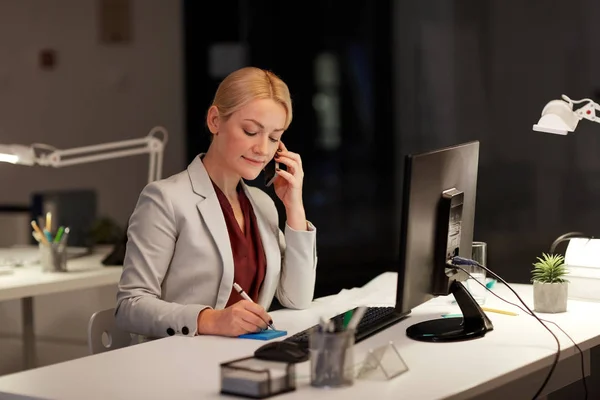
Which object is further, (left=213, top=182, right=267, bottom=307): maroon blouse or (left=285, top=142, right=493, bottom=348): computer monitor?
(left=213, top=182, right=267, bottom=307): maroon blouse

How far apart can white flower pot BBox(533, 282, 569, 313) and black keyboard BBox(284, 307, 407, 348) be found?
0.35 metres

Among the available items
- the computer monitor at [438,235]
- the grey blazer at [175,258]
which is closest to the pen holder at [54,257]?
the grey blazer at [175,258]

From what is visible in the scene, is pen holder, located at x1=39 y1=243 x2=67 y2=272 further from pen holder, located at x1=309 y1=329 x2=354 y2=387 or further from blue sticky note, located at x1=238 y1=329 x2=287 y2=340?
pen holder, located at x1=309 y1=329 x2=354 y2=387

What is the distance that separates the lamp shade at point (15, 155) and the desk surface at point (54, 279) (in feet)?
1.33

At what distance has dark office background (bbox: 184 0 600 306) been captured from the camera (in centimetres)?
529

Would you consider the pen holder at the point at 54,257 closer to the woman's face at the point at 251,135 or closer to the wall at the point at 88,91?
the woman's face at the point at 251,135

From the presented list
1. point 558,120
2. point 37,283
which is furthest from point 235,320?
point 37,283

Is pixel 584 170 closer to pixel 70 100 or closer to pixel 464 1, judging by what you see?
pixel 464 1

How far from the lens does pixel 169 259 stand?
2.50m

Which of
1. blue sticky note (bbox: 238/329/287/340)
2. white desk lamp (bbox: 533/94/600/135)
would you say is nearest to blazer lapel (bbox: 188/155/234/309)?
blue sticky note (bbox: 238/329/287/340)

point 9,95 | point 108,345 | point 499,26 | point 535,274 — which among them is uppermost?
point 499,26

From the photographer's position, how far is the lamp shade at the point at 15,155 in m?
3.38

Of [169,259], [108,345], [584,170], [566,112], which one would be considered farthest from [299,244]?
[584,170]

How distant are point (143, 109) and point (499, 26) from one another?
2.40 meters
